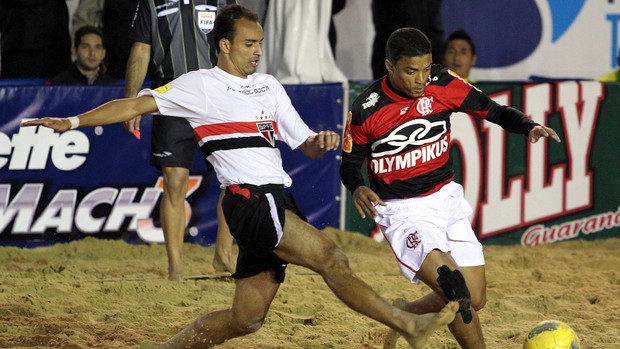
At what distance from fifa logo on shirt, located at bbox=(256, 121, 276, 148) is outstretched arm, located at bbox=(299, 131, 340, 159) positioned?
7.0 inches

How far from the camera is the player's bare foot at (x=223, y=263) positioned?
9.20 meters

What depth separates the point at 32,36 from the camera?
11.5 meters

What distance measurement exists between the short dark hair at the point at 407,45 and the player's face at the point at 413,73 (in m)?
0.02

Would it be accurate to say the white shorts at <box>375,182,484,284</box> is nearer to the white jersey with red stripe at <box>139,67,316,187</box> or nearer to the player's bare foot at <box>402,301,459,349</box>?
the player's bare foot at <box>402,301,459,349</box>

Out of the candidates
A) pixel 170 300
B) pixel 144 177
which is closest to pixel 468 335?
pixel 170 300

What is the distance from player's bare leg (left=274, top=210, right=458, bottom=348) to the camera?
19.7 feet

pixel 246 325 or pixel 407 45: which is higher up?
pixel 407 45

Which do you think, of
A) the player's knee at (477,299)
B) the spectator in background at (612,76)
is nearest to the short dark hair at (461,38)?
the spectator in background at (612,76)

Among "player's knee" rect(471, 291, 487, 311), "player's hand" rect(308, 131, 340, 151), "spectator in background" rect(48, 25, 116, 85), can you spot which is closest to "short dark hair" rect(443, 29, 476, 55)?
"spectator in background" rect(48, 25, 116, 85)

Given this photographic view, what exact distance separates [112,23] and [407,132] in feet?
18.5

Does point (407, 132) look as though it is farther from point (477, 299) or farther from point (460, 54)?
point (460, 54)

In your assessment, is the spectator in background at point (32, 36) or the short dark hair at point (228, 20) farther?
the spectator in background at point (32, 36)

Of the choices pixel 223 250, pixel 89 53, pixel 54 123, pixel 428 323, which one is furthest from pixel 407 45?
pixel 89 53

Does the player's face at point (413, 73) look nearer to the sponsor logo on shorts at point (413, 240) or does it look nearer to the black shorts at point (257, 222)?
the sponsor logo on shorts at point (413, 240)
